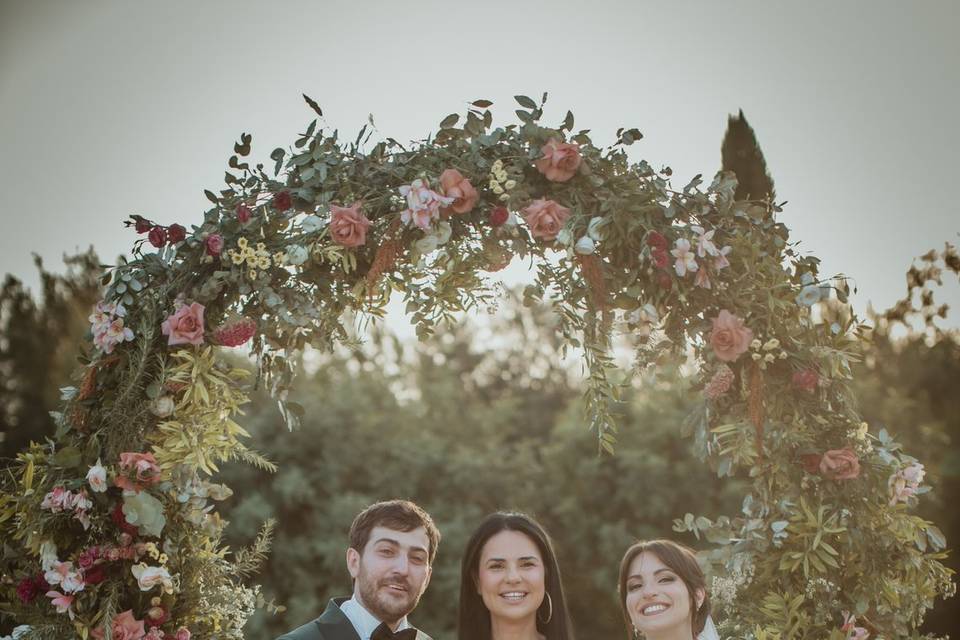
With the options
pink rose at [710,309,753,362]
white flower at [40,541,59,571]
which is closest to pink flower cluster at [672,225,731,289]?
pink rose at [710,309,753,362]

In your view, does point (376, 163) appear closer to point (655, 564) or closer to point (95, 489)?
point (95, 489)

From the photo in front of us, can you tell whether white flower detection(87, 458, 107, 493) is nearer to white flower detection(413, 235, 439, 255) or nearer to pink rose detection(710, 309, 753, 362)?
white flower detection(413, 235, 439, 255)

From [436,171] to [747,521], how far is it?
7.09 ft

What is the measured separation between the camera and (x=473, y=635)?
5125mm

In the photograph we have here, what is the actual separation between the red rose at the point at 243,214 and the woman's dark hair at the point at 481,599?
218 cm

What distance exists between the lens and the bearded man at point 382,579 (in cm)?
495

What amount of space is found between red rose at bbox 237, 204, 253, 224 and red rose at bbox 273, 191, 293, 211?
0.13 meters

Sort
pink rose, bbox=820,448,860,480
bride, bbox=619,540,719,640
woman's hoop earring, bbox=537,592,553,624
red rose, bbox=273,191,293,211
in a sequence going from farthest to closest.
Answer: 1. woman's hoop earring, bbox=537,592,553,624
2. bride, bbox=619,540,719,640
3. red rose, bbox=273,191,293,211
4. pink rose, bbox=820,448,860,480

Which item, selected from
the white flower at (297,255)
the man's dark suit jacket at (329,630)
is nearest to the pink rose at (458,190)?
the white flower at (297,255)

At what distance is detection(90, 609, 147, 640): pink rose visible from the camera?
3.82 metres

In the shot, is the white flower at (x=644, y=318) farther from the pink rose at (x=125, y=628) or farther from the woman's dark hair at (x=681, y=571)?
the pink rose at (x=125, y=628)

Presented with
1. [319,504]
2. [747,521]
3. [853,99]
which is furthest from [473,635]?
[319,504]

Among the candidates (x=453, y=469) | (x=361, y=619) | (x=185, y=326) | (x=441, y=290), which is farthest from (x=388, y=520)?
(x=453, y=469)

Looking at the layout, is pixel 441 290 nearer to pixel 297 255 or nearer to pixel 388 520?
pixel 297 255
